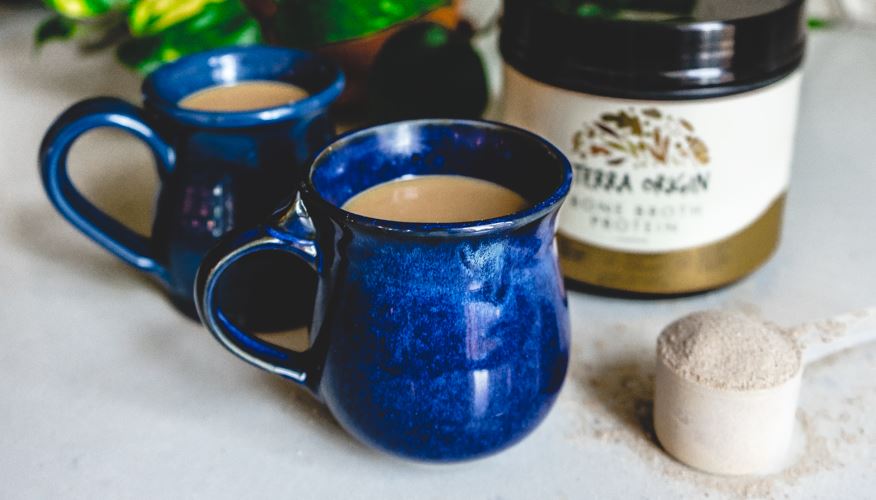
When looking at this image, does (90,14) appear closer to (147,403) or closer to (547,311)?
(147,403)

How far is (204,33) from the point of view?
2.15ft

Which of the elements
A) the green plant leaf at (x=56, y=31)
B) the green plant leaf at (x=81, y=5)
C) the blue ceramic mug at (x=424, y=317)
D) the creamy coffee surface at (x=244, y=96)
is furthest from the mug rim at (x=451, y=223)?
the green plant leaf at (x=56, y=31)

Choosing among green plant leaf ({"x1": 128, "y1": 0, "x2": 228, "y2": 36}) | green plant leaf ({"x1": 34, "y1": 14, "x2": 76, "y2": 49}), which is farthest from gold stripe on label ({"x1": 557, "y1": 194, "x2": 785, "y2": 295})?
green plant leaf ({"x1": 34, "y1": 14, "x2": 76, "y2": 49})

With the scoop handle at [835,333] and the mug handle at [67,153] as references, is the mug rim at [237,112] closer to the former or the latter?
the mug handle at [67,153]

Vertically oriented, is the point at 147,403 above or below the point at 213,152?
below

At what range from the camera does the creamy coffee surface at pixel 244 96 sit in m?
0.52

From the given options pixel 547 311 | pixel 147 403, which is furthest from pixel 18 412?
pixel 547 311

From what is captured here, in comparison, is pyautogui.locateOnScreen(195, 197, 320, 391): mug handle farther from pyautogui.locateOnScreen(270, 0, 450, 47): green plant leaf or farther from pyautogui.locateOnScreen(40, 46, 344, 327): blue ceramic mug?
pyautogui.locateOnScreen(270, 0, 450, 47): green plant leaf

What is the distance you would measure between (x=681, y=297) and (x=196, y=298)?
299mm

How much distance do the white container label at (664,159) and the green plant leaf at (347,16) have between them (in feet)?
0.47

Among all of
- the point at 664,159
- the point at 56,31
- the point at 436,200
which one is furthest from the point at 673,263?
the point at 56,31

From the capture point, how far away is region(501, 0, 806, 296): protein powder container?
456mm

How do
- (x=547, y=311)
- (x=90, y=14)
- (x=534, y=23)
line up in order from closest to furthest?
(x=547, y=311) → (x=534, y=23) → (x=90, y=14)

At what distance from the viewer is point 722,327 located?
0.40 m
